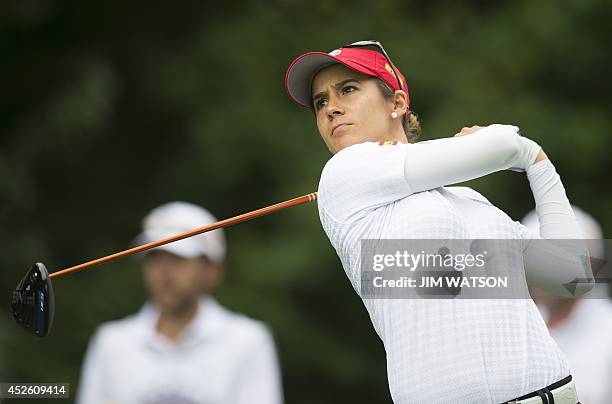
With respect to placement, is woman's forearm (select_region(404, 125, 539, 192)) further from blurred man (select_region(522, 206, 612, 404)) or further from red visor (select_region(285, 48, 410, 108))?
blurred man (select_region(522, 206, 612, 404))

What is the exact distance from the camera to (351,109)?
9.89 ft

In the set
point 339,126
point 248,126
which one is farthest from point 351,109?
point 248,126

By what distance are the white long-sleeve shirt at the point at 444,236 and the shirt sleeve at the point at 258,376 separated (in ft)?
6.37

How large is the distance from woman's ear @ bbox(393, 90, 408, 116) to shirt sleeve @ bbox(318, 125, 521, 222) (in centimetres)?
33

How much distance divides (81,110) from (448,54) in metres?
2.77

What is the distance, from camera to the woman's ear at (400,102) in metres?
3.11

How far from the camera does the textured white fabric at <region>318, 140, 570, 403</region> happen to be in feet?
8.44

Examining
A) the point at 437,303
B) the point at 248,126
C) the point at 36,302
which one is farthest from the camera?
the point at 248,126

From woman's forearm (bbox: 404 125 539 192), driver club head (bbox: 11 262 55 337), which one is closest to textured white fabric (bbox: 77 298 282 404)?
driver club head (bbox: 11 262 55 337)

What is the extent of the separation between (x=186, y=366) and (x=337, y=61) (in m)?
2.04

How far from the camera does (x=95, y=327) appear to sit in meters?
8.31

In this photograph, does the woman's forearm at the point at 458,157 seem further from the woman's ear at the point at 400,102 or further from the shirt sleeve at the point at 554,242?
the woman's ear at the point at 400,102

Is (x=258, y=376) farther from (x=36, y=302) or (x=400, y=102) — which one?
(x=400, y=102)

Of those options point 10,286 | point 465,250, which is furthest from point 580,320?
point 10,286
